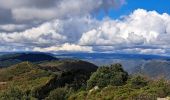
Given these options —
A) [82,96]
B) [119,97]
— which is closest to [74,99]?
[82,96]

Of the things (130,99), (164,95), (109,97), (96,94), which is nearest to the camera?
(130,99)

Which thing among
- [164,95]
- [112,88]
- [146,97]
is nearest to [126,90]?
[112,88]

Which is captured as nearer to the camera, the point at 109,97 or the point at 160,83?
the point at 109,97

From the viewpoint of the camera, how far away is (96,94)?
190 meters

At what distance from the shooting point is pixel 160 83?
193000mm

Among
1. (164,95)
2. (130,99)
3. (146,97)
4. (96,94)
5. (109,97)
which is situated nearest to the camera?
(146,97)

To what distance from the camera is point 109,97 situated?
170375 millimetres

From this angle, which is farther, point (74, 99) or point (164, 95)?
point (74, 99)

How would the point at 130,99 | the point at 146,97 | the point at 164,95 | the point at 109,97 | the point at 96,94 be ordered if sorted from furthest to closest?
the point at 96,94 < the point at 109,97 < the point at 164,95 < the point at 130,99 < the point at 146,97

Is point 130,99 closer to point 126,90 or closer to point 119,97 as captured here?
point 119,97

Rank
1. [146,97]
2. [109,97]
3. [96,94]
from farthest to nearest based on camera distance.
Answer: [96,94]
[109,97]
[146,97]

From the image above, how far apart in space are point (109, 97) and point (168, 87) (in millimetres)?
26905

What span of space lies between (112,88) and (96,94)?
942 cm

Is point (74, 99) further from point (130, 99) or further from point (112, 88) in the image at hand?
point (130, 99)
